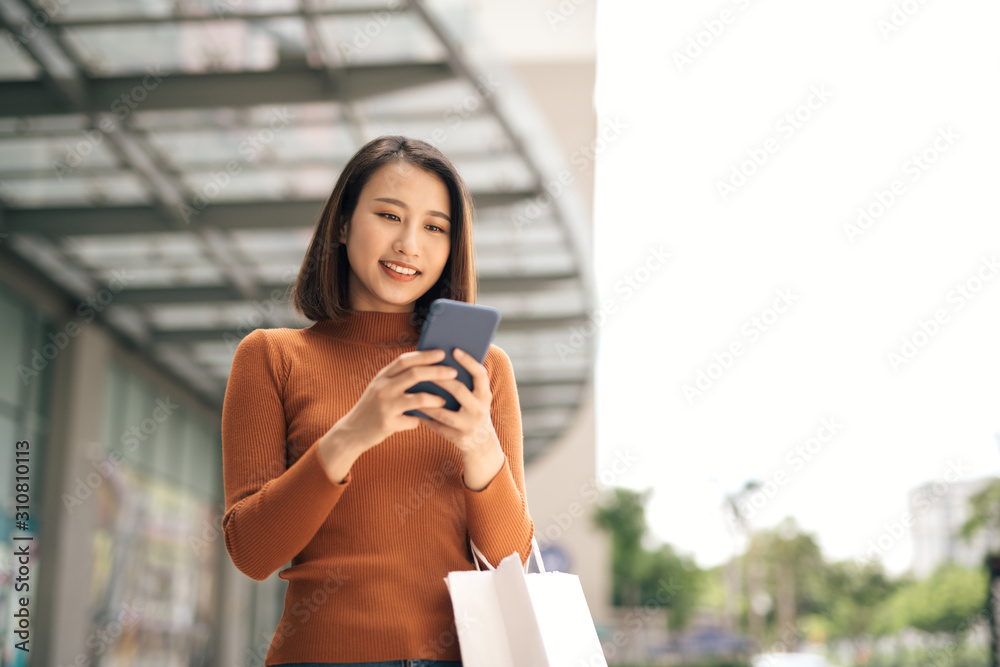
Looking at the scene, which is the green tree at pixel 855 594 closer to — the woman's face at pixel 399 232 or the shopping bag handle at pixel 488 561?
the shopping bag handle at pixel 488 561

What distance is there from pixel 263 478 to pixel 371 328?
1.39 ft

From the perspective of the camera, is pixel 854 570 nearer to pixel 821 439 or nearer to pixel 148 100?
pixel 821 439

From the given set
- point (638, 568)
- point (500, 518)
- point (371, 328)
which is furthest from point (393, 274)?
point (638, 568)

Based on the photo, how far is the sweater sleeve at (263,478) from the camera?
1.65 metres

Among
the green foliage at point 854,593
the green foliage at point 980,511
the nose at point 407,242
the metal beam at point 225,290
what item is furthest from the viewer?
the green foliage at point 854,593

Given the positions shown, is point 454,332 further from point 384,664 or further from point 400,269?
point 384,664

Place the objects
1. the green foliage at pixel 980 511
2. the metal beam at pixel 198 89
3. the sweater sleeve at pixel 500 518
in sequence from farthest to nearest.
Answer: the green foliage at pixel 980 511
the metal beam at pixel 198 89
the sweater sleeve at pixel 500 518

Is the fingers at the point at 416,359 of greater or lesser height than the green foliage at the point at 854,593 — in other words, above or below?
below

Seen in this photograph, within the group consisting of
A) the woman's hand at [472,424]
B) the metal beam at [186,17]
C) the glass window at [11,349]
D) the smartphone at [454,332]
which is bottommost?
the woman's hand at [472,424]

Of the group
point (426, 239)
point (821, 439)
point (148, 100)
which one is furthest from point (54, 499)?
point (426, 239)

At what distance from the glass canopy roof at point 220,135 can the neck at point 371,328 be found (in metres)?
6.41

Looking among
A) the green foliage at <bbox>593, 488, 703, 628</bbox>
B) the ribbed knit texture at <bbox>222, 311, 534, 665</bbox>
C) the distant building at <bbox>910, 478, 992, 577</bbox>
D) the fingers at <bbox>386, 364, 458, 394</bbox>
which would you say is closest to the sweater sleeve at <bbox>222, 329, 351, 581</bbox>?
the ribbed knit texture at <bbox>222, 311, 534, 665</bbox>

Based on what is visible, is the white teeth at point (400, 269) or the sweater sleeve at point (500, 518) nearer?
the sweater sleeve at point (500, 518)

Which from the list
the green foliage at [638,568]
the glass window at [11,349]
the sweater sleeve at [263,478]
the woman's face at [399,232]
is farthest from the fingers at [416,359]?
the green foliage at [638,568]
